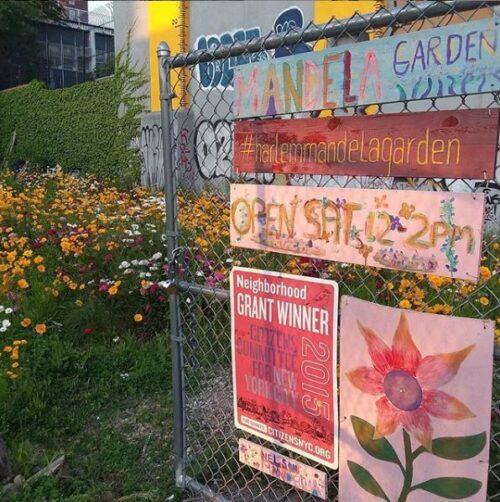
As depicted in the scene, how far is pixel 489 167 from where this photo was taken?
1.51 metres

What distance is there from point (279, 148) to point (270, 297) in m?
0.53

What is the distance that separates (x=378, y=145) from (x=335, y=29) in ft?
1.45

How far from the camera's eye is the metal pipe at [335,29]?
1.59 meters

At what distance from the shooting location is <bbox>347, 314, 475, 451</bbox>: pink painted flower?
1.64 metres

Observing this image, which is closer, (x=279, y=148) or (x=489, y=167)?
(x=489, y=167)

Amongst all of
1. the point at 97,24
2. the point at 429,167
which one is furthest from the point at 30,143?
the point at 97,24

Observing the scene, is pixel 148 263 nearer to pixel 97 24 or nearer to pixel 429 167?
pixel 429 167

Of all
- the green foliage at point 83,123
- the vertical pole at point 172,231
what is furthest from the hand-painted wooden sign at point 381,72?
the green foliage at point 83,123

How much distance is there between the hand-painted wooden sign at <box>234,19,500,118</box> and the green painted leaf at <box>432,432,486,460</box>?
963 mm

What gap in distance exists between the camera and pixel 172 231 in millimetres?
2471

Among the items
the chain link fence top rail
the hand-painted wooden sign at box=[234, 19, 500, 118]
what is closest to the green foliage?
the chain link fence top rail

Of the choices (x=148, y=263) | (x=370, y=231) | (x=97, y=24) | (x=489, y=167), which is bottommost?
(x=148, y=263)

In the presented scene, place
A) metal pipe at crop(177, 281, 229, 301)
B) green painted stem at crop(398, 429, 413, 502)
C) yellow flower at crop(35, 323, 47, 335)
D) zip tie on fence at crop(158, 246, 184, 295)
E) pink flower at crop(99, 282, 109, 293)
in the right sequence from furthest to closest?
pink flower at crop(99, 282, 109, 293), yellow flower at crop(35, 323, 47, 335), zip tie on fence at crop(158, 246, 184, 295), metal pipe at crop(177, 281, 229, 301), green painted stem at crop(398, 429, 413, 502)

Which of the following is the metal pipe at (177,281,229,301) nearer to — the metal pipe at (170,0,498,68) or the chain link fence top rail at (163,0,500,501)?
the chain link fence top rail at (163,0,500,501)
